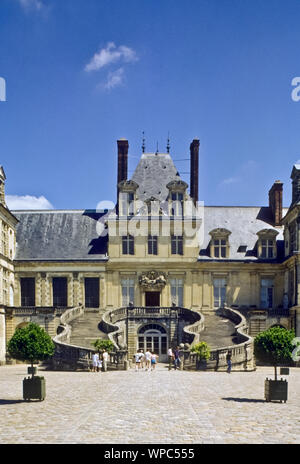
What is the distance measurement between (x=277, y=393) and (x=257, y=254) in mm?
27166

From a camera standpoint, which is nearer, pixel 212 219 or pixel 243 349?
pixel 243 349

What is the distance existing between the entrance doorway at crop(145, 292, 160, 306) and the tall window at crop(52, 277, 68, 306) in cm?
639

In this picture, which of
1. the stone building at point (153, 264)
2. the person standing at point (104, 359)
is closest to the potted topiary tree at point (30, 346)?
the person standing at point (104, 359)

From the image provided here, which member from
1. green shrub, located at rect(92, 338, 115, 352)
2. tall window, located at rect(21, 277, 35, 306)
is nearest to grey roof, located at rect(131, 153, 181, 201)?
tall window, located at rect(21, 277, 35, 306)

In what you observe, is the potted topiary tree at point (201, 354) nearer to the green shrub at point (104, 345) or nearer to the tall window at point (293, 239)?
the green shrub at point (104, 345)

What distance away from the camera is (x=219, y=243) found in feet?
146

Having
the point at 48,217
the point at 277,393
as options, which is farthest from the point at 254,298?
the point at 277,393

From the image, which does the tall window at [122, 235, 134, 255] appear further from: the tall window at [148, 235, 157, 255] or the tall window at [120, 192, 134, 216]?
the tall window at [120, 192, 134, 216]

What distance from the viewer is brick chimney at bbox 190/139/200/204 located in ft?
154

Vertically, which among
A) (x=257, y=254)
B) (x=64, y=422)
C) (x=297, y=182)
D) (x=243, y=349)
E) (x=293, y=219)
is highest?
(x=297, y=182)

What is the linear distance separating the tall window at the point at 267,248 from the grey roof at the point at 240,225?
642mm
